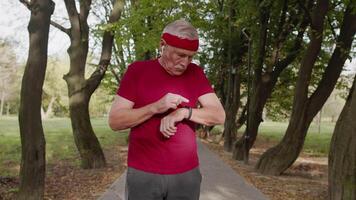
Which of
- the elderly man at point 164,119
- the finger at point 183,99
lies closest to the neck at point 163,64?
the elderly man at point 164,119

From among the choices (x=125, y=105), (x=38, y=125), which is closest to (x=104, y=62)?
(x=38, y=125)

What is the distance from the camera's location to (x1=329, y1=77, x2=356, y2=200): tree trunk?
725cm

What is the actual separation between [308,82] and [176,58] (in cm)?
1136

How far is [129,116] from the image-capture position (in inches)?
112

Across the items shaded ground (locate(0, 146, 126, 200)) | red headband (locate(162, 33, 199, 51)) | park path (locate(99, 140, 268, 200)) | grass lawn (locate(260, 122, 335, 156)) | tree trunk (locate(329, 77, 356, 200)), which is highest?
red headband (locate(162, 33, 199, 51))

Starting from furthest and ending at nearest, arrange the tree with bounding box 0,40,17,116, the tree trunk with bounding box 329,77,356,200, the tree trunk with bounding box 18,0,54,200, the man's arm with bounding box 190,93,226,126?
1. the tree with bounding box 0,40,17,116
2. the tree trunk with bounding box 18,0,54,200
3. the tree trunk with bounding box 329,77,356,200
4. the man's arm with bounding box 190,93,226,126

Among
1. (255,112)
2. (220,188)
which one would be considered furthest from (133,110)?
(255,112)

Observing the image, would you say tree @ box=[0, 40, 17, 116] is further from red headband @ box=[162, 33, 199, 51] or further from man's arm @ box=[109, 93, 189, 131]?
red headband @ box=[162, 33, 199, 51]

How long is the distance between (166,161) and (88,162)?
12.4 meters

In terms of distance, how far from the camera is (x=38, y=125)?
8.34 meters

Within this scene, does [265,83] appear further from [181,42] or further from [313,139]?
[313,139]

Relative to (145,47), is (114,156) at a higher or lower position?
lower

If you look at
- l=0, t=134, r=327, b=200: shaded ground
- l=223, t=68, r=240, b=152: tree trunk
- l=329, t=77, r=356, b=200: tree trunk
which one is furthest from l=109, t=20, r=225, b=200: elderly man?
l=223, t=68, r=240, b=152: tree trunk

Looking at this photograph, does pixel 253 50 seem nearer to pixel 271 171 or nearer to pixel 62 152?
pixel 271 171
